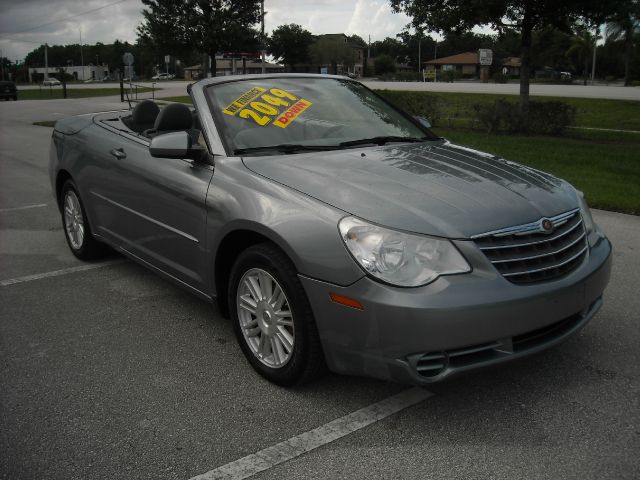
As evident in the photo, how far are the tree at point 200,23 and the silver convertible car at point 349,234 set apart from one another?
92.7 feet

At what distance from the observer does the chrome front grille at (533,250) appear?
2.80m

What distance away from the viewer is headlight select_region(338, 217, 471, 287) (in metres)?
2.71

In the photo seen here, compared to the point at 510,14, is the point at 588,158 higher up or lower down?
lower down

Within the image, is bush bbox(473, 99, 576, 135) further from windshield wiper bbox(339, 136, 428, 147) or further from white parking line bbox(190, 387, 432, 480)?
white parking line bbox(190, 387, 432, 480)

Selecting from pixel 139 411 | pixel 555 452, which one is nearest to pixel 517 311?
pixel 555 452

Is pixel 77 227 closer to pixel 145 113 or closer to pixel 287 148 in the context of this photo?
pixel 145 113

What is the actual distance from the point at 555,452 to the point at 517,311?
22.9 inches

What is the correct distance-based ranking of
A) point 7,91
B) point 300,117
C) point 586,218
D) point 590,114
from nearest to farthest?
point 586,218 → point 300,117 → point 590,114 → point 7,91

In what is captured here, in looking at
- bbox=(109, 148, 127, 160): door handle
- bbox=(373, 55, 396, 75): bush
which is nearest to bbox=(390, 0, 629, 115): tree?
bbox=(109, 148, 127, 160): door handle

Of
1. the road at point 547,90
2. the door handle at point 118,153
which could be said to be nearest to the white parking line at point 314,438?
the door handle at point 118,153

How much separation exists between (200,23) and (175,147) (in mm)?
29585

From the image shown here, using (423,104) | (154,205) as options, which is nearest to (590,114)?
(423,104)

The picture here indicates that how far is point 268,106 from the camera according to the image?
400cm

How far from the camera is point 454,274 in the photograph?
271 centimetres
